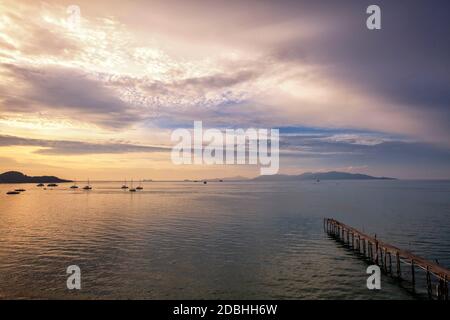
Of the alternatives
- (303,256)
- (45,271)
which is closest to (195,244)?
(303,256)

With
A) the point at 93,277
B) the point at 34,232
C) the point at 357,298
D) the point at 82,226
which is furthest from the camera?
the point at 82,226

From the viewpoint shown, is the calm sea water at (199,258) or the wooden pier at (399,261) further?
the calm sea water at (199,258)

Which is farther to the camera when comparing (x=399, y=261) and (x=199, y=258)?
(x=199, y=258)

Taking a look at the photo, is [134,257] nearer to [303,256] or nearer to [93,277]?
[93,277]

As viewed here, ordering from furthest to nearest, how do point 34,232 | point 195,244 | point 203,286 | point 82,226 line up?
point 82,226 < point 34,232 < point 195,244 < point 203,286

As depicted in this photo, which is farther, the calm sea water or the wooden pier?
the calm sea water

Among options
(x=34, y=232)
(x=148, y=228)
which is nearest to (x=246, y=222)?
(x=148, y=228)

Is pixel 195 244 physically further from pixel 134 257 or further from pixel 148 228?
pixel 148 228

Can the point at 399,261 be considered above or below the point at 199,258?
above
